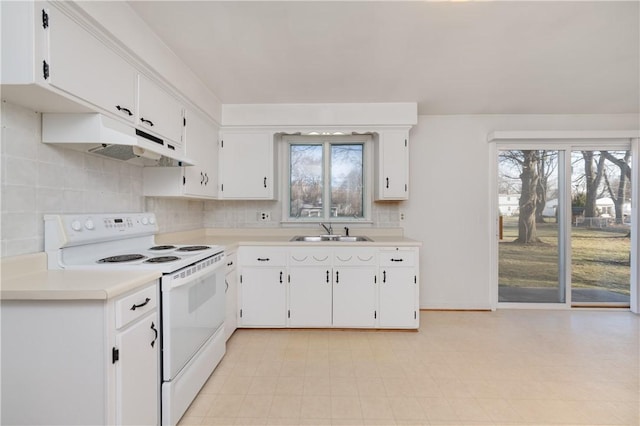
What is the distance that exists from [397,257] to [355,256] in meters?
0.42

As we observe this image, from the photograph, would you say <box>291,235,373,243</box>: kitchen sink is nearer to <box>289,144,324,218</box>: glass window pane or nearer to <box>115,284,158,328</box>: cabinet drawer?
<box>289,144,324,218</box>: glass window pane

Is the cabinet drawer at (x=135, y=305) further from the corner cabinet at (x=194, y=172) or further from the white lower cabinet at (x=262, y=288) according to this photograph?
the white lower cabinet at (x=262, y=288)

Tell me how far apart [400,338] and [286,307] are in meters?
1.14

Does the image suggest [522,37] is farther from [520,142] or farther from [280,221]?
[280,221]

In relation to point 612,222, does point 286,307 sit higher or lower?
lower

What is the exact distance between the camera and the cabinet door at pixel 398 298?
2775mm

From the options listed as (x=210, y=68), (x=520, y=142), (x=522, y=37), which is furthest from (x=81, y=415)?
(x=520, y=142)

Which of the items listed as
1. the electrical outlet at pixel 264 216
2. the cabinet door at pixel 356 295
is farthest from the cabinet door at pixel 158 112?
the cabinet door at pixel 356 295

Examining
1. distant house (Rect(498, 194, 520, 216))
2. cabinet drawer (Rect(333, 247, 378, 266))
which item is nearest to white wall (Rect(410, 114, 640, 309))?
distant house (Rect(498, 194, 520, 216))

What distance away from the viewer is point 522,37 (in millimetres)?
1909

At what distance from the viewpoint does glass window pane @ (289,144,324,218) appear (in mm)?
3531

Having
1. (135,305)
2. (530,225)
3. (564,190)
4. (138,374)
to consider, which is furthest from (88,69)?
(564,190)

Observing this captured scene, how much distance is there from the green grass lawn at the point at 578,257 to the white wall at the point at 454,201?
349 mm

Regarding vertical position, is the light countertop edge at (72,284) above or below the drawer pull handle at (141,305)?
above
